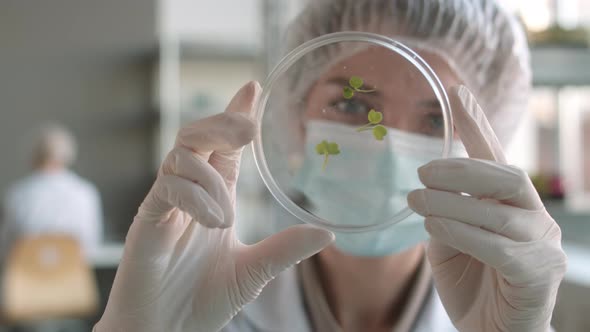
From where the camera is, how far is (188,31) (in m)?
5.02

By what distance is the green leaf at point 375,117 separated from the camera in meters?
0.89

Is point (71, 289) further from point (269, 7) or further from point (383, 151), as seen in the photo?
point (383, 151)

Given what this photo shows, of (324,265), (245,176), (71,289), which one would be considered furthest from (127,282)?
(245,176)

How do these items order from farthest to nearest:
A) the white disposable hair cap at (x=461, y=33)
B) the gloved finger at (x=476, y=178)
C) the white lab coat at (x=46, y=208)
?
the white lab coat at (x=46, y=208) < the white disposable hair cap at (x=461, y=33) < the gloved finger at (x=476, y=178)

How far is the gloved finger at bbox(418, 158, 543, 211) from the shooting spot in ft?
2.45

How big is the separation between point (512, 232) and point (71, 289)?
129 inches

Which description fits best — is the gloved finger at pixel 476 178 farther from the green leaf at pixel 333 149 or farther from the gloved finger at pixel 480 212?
the green leaf at pixel 333 149

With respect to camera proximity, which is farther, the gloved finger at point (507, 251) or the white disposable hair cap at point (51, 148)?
the white disposable hair cap at point (51, 148)

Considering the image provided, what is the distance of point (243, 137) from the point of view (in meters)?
0.77

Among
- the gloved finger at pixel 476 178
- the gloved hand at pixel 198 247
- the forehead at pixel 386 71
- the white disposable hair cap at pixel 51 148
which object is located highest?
the forehead at pixel 386 71

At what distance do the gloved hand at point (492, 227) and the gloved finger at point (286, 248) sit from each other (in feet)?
0.41

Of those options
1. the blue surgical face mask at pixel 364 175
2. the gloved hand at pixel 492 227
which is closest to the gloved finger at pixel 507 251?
the gloved hand at pixel 492 227

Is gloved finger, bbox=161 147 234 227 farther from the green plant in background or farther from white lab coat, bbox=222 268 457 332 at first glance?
white lab coat, bbox=222 268 457 332

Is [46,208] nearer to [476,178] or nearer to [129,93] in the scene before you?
[129,93]
